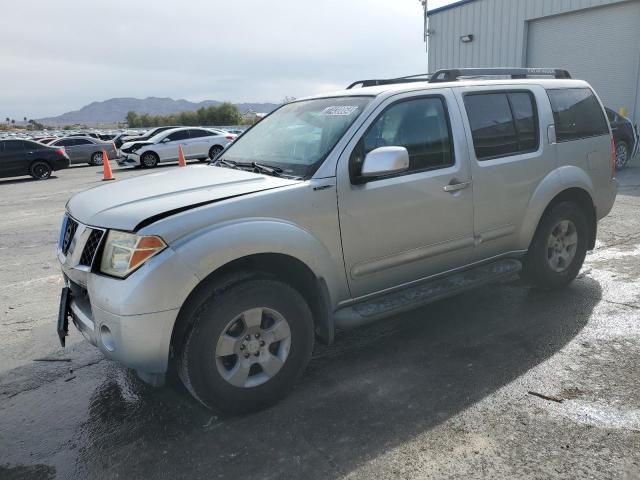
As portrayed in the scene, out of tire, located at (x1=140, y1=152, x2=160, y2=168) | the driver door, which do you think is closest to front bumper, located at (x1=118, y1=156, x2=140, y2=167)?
tire, located at (x1=140, y1=152, x2=160, y2=168)

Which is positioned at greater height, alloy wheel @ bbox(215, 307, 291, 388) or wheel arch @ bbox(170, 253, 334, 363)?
wheel arch @ bbox(170, 253, 334, 363)

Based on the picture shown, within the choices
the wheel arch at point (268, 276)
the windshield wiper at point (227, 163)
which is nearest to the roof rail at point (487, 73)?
the windshield wiper at point (227, 163)

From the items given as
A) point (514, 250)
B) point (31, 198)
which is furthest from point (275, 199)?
point (31, 198)

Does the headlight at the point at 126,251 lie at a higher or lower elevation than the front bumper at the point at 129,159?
higher

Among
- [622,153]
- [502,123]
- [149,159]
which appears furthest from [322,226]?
[149,159]

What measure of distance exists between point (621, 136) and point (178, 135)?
15782 mm

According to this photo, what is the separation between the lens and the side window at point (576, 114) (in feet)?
15.4

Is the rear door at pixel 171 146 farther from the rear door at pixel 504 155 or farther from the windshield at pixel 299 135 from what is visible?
the rear door at pixel 504 155

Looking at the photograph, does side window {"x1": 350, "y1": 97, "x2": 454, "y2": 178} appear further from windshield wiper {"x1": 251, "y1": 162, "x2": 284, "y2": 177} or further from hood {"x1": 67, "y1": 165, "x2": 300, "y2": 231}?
hood {"x1": 67, "y1": 165, "x2": 300, "y2": 231}

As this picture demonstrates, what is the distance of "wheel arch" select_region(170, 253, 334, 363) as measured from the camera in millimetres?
2889

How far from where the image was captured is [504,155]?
4254 millimetres

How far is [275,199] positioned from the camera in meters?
3.12

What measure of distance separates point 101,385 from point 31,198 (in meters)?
11.2

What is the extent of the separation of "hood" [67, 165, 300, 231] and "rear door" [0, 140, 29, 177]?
16.6 meters
